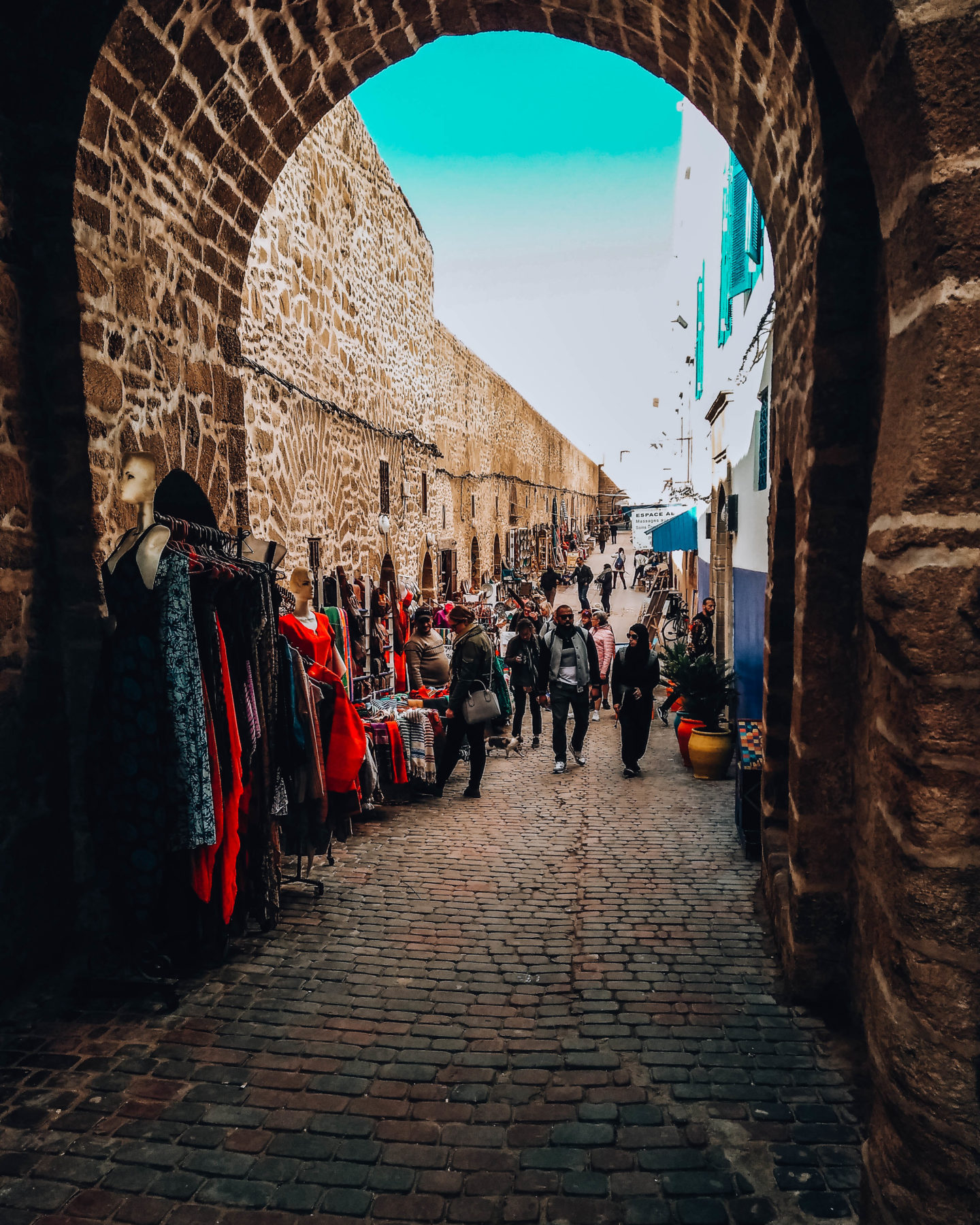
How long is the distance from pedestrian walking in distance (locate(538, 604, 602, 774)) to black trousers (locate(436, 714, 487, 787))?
1.04 meters

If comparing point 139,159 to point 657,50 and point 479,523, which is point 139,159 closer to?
point 657,50

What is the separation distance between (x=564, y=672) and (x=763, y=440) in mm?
2835

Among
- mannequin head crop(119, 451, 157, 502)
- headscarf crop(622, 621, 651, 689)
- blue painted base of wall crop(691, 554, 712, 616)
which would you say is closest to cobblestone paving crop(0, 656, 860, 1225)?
mannequin head crop(119, 451, 157, 502)

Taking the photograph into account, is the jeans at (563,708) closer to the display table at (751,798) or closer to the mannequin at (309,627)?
the display table at (751,798)

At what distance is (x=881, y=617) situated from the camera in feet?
6.59

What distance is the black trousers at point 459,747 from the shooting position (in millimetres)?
6930

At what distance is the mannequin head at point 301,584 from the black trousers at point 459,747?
198 centimetres

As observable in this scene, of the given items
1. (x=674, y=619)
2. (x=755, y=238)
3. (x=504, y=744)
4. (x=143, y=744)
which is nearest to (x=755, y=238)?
(x=755, y=238)

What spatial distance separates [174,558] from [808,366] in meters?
2.79

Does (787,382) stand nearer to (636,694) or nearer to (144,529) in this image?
(144,529)

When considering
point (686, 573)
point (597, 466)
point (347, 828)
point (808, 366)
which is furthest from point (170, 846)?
point (597, 466)

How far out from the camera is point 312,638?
5.45 metres

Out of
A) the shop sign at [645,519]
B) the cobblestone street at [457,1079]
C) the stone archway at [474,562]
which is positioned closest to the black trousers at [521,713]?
the cobblestone street at [457,1079]

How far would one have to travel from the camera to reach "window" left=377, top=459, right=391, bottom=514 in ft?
37.0
